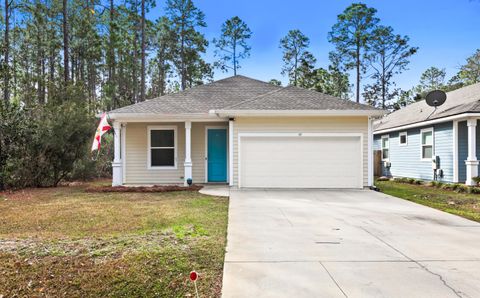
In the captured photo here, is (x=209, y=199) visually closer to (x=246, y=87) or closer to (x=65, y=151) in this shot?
(x=65, y=151)

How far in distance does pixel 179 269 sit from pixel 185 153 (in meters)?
9.16

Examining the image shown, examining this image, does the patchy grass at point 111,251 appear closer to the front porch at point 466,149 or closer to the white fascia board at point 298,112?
the white fascia board at point 298,112

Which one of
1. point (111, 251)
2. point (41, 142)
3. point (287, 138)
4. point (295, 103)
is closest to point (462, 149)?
point (295, 103)

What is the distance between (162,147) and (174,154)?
1.78ft

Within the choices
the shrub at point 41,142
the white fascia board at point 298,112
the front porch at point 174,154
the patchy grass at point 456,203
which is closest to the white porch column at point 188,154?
the front porch at point 174,154

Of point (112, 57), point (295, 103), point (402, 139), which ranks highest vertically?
point (112, 57)

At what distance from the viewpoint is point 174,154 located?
1265cm

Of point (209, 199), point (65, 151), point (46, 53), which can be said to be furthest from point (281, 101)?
point (46, 53)

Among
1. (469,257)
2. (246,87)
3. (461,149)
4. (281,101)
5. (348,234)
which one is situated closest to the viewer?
(469,257)

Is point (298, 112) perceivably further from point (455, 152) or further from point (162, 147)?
point (455, 152)

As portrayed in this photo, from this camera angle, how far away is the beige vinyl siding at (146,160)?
12562 millimetres

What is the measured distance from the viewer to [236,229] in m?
5.39

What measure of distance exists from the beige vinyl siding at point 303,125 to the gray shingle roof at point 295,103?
15.6 inches

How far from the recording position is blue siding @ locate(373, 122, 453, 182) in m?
12.8
